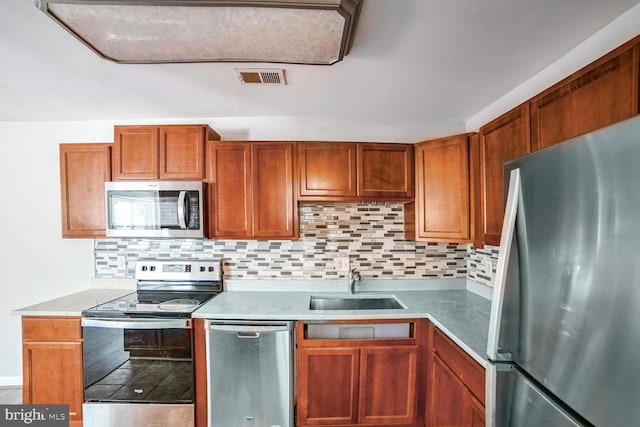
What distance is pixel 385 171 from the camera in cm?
216

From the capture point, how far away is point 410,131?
8.01 feet

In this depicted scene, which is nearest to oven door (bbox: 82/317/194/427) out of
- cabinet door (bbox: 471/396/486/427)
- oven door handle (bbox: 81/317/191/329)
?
oven door handle (bbox: 81/317/191/329)

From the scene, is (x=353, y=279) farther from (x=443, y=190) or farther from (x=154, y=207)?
(x=154, y=207)

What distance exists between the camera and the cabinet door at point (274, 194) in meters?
2.13

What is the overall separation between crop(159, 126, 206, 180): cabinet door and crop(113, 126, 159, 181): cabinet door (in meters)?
0.09

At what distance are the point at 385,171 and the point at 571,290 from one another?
154cm

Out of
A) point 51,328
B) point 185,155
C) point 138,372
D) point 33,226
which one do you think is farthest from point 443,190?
point 33,226

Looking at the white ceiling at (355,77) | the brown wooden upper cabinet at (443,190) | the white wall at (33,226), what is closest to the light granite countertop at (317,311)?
the white wall at (33,226)

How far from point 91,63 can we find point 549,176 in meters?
2.34

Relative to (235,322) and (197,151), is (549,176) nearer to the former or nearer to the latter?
(235,322)

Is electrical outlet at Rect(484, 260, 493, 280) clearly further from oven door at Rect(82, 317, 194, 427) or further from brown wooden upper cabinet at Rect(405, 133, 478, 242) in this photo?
oven door at Rect(82, 317, 194, 427)

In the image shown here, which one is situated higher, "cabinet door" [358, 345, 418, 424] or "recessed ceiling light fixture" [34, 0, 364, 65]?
"recessed ceiling light fixture" [34, 0, 364, 65]

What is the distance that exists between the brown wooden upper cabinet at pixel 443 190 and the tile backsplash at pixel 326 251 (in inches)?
11.7

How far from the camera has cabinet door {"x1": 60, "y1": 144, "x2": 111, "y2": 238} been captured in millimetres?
2158
